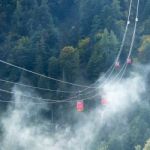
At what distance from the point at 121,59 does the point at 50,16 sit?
27.3 feet

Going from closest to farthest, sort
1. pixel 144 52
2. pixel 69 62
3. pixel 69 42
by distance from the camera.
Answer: pixel 144 52 → pixel 69 62 → pixel 69 42

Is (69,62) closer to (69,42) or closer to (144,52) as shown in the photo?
(69,42)

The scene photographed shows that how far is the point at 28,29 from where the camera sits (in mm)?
46156

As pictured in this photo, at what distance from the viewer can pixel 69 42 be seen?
4441 centimetres

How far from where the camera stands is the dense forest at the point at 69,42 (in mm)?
40281

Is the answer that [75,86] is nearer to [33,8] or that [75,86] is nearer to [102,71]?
[102,71]

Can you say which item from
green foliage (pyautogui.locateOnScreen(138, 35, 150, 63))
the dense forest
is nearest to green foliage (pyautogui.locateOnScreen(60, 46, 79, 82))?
the dense forest

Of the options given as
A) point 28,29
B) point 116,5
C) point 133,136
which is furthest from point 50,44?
point 133,136

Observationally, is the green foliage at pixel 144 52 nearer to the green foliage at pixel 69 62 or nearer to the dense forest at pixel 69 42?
the dense forest at pixel 69 42

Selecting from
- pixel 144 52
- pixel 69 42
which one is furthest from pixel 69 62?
pixel 144 52

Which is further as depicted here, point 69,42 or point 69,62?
point 69,42

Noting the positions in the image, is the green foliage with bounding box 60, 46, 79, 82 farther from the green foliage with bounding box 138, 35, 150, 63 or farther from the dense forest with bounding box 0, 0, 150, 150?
the green foliage with bounding box 138, 35, 150, 63

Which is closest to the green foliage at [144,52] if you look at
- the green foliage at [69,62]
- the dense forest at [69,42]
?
the dense forest at [69,42]

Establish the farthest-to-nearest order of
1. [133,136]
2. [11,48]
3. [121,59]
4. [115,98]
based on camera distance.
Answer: [11,48] → [121,59] → [115,98] → [133,136]
